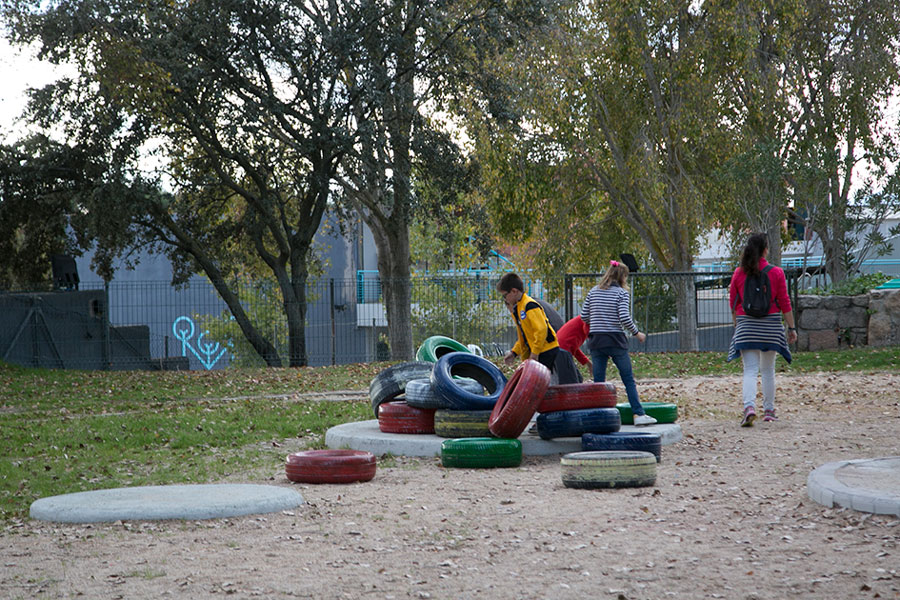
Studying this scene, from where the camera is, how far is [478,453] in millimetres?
8633

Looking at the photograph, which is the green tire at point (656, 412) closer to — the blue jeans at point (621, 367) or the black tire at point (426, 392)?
the blue jeans at point (621, 367)

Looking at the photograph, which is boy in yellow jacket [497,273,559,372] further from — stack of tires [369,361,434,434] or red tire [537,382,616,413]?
stack of tires [369,361,434,434]

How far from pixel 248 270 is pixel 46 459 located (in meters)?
21.3

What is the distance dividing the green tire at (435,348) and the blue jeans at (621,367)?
2.15 m

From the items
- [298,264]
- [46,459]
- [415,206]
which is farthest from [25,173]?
[46,459]

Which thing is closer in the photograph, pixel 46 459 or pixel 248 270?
pixel 46 459

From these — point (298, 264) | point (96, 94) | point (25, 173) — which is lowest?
point (298, 264)

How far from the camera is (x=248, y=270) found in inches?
1198

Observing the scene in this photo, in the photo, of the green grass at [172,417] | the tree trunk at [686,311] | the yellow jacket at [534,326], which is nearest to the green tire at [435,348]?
the green grass at [172,417]

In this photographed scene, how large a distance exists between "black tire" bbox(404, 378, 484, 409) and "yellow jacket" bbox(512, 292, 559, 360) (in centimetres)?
66

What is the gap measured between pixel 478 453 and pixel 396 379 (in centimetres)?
211

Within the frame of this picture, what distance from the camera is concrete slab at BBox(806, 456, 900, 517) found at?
5.99 meters

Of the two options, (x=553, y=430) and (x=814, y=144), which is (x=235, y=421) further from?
(x=814, y=144)

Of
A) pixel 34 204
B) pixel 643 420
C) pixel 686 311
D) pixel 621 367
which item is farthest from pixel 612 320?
pixel 34 204
